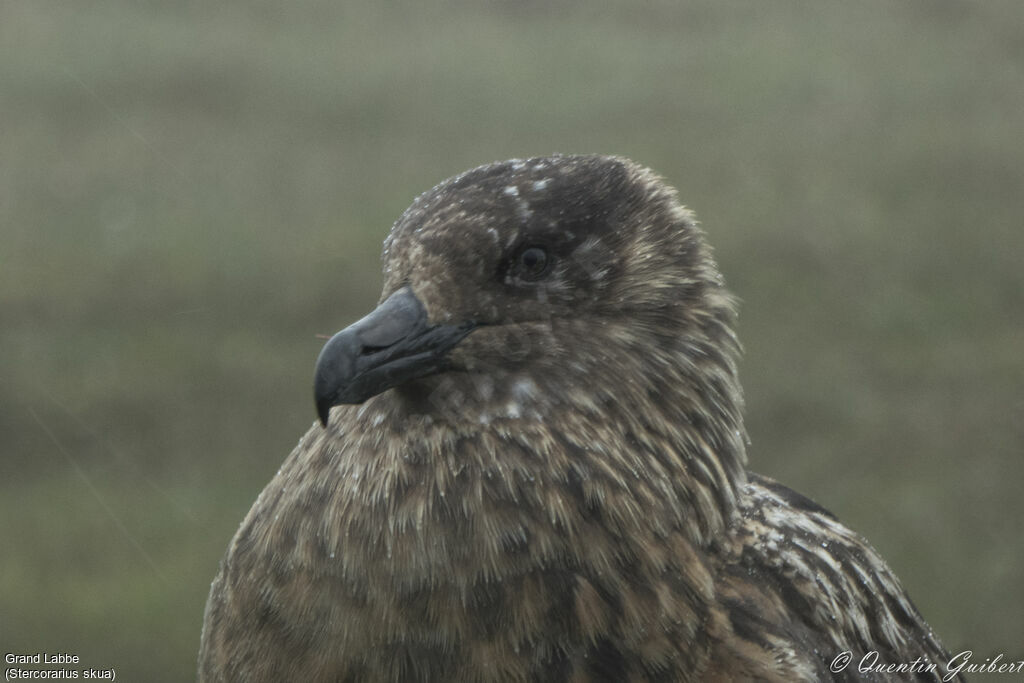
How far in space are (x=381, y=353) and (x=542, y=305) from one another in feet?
1.18

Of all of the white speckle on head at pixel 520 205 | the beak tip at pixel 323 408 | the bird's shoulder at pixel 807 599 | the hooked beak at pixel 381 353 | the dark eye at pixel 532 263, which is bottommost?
the bird's shoulder at pixel 807 599

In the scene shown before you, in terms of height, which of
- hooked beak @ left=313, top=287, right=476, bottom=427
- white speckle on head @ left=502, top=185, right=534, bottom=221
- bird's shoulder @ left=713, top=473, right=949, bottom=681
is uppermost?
white speckle on head @ left=502, top=185, right=534, bottom=221

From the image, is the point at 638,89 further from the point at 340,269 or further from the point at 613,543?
the point at 613,543

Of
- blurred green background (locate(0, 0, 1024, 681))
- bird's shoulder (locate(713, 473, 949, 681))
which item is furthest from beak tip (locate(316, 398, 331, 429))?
blurred green background (locate(0, 0, 1024, 681))

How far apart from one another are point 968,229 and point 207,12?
5.63m

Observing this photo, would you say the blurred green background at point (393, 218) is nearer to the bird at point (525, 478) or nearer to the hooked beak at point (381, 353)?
the bird at point (525, 478)

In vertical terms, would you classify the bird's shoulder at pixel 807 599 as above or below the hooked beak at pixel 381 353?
below

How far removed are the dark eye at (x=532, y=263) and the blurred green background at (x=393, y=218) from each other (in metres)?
3.49

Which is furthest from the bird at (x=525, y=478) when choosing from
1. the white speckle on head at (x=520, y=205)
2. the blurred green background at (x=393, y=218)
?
the blurred green background at (x=393, y=218)

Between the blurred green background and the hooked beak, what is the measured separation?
3.45m

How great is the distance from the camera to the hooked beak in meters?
2.18

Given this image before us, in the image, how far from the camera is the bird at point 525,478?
224 centimetres

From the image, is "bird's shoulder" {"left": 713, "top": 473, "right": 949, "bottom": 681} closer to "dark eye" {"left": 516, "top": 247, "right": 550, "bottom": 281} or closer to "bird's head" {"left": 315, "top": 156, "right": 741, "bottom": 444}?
"bird's head" {"left": 315, "top": 156, "right": 741, "bottom": 444}

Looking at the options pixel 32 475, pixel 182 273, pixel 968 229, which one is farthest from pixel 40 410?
pixel 968 229
